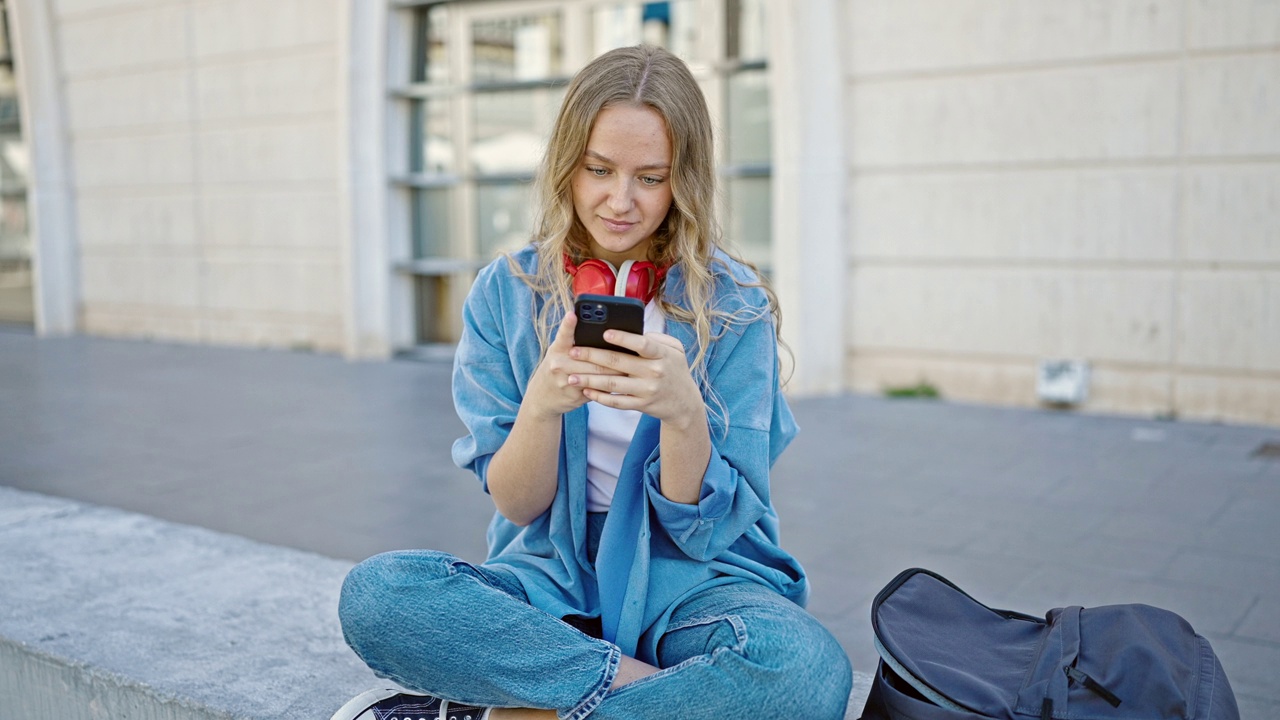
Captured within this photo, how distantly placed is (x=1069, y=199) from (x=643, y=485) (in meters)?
5.44

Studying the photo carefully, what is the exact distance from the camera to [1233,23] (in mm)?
6320

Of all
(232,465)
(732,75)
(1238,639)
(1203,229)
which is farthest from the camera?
(732,75)

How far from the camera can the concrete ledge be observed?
2.53 meters

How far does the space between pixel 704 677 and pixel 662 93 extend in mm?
1042

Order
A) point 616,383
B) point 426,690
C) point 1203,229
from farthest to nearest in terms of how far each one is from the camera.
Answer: point 1203,229 → point 426,690 → point 616,383

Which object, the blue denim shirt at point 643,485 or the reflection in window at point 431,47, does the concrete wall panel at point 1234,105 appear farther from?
the reflection in window at point 431,47

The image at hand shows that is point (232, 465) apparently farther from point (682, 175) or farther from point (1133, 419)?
point (1133, 419)

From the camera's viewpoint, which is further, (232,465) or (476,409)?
(232,465)

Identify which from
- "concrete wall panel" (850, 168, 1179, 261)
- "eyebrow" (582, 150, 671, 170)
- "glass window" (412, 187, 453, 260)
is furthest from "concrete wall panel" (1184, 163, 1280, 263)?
"glass window" (412, 187, 453, 260)

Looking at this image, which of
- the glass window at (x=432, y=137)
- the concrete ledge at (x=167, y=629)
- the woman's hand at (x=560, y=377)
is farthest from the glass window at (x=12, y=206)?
the woman's hand at (x=560, y=377)

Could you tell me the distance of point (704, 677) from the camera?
1.99 m

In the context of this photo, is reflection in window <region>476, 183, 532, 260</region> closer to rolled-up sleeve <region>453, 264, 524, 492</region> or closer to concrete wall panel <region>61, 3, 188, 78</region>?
concrete wall panel <region>61, 3, 188, 78</region>

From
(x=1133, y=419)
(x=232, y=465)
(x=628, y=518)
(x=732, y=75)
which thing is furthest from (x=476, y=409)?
(x=732, y=75)

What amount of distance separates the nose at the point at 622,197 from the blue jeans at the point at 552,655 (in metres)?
0.72
